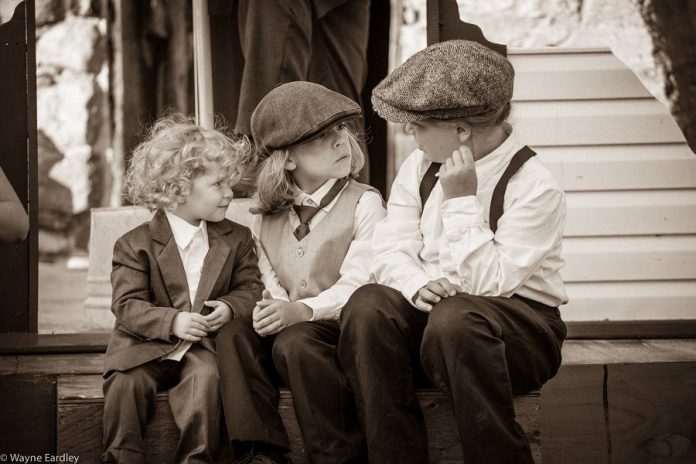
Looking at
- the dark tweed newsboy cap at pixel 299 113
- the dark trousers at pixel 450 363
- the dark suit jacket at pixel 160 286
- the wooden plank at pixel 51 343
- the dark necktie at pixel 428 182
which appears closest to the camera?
the dark trousers at pixel 450 363

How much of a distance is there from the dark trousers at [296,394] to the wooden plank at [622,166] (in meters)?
1.48

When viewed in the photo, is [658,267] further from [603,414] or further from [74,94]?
[74,94]

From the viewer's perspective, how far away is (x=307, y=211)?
2.86 meters

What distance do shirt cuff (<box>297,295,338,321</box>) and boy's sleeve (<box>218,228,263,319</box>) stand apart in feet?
0.49

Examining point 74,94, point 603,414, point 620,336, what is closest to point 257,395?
point 603,414

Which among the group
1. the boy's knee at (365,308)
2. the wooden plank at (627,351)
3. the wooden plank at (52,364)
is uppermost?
the boy's knee at (365,308)

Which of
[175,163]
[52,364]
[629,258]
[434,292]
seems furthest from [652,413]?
[52,364]

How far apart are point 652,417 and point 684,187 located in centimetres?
92

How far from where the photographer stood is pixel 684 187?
355 centimetres

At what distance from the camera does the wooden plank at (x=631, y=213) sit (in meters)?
3.54

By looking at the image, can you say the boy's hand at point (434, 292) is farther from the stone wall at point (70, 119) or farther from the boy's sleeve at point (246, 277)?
the stone wall at point (70, 119)

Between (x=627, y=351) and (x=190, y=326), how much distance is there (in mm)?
1585

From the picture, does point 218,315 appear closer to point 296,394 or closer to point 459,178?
point 296,394

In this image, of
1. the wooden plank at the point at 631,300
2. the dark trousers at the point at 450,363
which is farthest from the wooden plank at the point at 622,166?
the dark trousers at the point at 450,363
